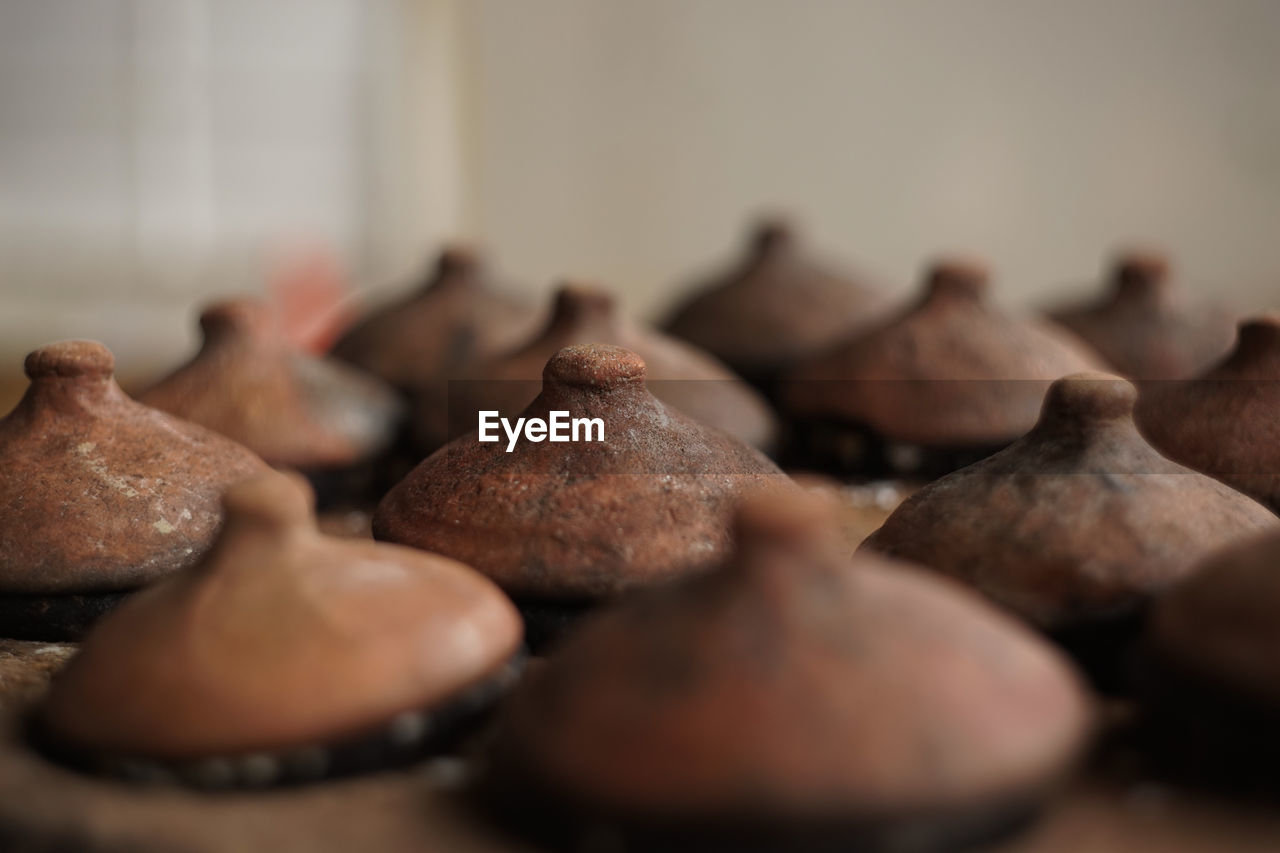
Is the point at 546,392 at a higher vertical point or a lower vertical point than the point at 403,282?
higher

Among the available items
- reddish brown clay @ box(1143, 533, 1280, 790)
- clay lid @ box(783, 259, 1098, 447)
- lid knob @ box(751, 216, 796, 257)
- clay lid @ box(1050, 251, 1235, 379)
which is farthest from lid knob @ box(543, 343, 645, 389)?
lid knob @ box(751, 216, 796, 257)

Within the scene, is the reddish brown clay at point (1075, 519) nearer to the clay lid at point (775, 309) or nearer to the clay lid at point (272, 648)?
the clay lid at point (272, 648)

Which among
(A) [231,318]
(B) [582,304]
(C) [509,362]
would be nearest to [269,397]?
(A) [231,318]

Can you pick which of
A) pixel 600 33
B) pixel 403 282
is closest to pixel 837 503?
pixel 600 33

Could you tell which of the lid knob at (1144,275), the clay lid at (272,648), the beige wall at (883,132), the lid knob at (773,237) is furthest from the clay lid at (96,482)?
the beige wall at (883,132)

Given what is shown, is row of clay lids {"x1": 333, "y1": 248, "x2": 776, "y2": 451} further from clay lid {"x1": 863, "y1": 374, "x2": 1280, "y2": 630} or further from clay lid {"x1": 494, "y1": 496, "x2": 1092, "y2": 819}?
clay lid {"x1": 494, "y1": 496, "x2": 1092, "y2": 819}

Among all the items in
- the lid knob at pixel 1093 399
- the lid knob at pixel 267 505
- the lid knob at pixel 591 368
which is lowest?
the lid knob at pixel 267 505

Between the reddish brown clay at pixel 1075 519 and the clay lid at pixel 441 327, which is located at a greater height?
the reddish brown clay at pixel 1075 519

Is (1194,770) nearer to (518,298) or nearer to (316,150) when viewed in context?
(518,298)
